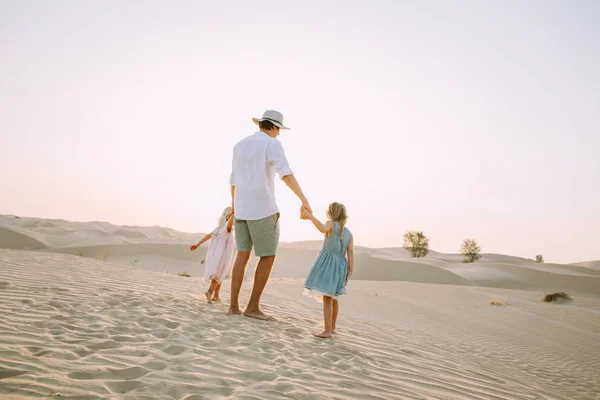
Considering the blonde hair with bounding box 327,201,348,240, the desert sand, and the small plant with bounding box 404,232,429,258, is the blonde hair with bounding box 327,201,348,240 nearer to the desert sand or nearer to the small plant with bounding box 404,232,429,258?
the desert sand

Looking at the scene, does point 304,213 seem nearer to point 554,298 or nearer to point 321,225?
point 321,225

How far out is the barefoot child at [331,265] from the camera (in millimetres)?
4371

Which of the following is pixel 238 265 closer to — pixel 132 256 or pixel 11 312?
pixel 11 312

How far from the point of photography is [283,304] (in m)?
6.70

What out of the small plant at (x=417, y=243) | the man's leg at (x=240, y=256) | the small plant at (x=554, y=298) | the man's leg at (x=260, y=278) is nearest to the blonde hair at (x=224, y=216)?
the man's leg at (x=240, y=256)

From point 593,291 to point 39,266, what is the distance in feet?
84.6

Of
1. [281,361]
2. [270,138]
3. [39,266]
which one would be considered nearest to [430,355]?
[281,361]

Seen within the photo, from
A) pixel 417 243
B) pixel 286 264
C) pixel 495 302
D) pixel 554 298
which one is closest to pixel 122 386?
pixel 495 302

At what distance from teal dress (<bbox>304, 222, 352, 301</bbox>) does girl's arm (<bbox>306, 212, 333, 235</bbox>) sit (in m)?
0.07

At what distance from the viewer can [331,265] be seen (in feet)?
14.7

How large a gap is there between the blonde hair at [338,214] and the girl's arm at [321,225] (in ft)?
0.34

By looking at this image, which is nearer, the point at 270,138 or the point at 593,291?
the point at 270,138

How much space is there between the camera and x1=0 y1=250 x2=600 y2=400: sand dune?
232 cm

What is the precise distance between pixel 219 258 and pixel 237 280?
1.07 m
